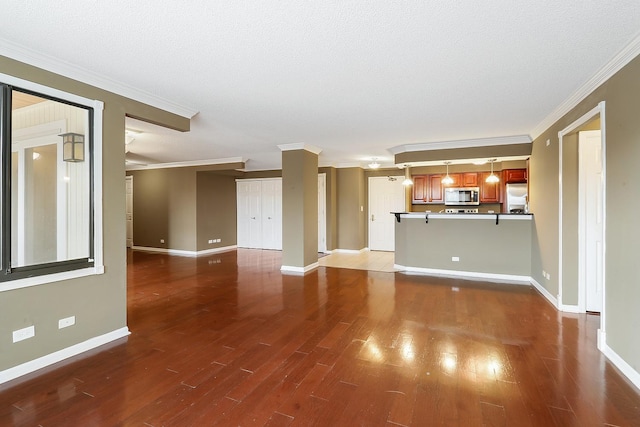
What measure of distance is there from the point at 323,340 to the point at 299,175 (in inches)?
138

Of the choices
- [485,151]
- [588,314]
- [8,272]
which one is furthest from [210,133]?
[588,314]

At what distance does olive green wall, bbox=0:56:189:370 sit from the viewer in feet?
7.75

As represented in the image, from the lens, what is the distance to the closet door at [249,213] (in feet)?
31.1

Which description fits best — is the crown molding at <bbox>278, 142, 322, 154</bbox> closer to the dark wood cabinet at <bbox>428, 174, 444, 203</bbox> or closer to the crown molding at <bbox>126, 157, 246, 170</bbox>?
the crown molding at <bbox>126, 157, 246, 170</bbox>

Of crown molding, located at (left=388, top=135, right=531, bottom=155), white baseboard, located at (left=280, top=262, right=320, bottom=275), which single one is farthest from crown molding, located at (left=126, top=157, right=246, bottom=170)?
crown molding, located at (left=388, top=135, right=531, bottom=155)

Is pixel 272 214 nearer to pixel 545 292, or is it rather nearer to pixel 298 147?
pixel 298 147

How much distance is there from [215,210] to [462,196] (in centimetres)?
666

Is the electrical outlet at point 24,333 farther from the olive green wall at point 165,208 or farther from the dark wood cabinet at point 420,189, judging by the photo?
the dark wood cabinet at point 420,189

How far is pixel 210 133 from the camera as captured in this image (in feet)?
16.8

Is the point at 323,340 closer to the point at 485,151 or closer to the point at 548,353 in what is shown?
the point at 548,353

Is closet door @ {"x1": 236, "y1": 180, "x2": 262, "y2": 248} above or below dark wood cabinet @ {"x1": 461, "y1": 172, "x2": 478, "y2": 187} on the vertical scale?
below

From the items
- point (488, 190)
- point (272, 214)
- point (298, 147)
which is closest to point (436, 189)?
point (488, 190)

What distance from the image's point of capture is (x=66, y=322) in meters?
2.65

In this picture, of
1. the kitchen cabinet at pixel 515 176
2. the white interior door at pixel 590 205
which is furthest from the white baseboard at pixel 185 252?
the white interior door at pixel 590 205
